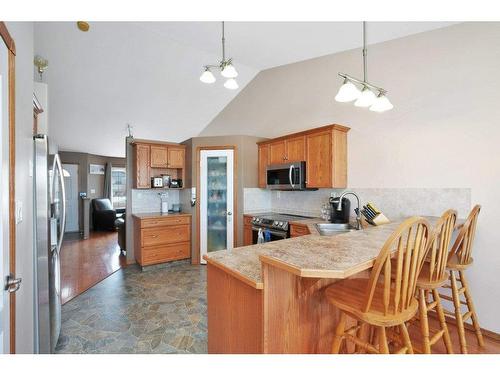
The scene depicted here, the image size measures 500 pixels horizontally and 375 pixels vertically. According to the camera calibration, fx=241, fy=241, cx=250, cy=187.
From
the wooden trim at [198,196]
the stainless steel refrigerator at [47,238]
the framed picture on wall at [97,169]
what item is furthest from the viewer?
the framed picture on wall at [97,169]

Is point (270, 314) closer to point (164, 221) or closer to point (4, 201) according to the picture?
point (4, 201)

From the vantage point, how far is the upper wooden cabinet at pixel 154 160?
4.11 metres

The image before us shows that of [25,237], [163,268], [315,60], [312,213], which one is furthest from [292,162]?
[25,237]

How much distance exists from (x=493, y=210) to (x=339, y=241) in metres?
1.80

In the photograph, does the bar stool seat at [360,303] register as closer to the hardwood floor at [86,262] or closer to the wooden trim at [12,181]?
the wooden trim at [12,181]

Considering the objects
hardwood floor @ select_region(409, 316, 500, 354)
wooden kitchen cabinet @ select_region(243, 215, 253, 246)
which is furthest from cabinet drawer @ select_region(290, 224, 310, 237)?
hardwood floor @ select_region(409, 316, 500, 354)

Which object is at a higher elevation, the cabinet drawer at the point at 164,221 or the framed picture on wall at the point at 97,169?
the framed picture on wall at the point at 97,169

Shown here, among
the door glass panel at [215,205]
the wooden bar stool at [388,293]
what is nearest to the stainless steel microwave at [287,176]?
the door glass panel at [215,205]

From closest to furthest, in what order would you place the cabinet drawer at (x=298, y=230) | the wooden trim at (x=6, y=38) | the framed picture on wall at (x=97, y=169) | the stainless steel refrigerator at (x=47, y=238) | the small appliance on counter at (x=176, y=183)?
the wooden trim at (x=6, y=38) < the stainless steel refrigerator at (x=47, y=238) < the cabinet drawer at (x=298, y=230) < the small appliance on counter at (x=176, y=183) < the framed picture on wall at (x=97, y=169)

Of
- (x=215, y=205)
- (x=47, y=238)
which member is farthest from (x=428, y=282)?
(x=215, y=205)

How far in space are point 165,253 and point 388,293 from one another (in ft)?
11.7

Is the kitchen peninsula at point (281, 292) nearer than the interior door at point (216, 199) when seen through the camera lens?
Yes

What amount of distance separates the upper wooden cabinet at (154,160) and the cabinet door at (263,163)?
145 centimetres
